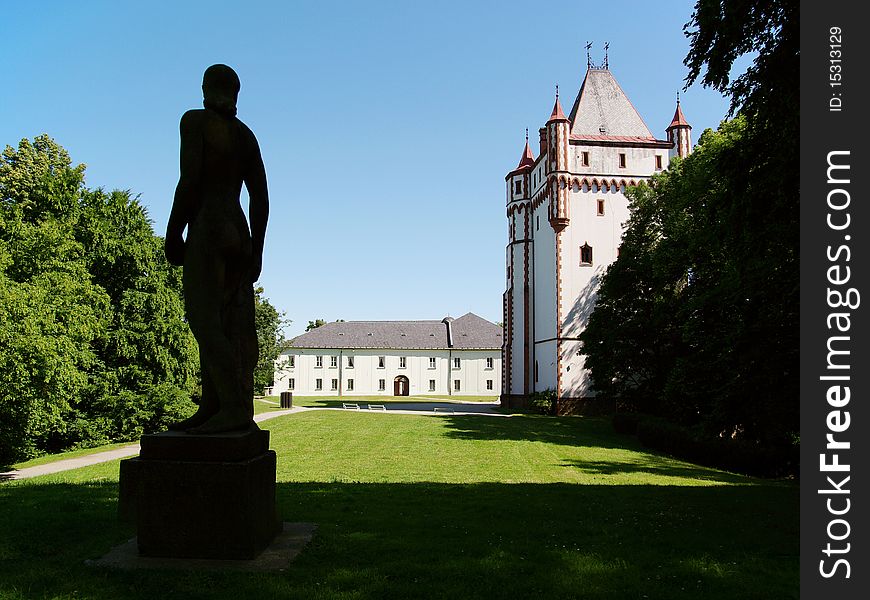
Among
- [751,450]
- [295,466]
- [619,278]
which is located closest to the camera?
[295,466]

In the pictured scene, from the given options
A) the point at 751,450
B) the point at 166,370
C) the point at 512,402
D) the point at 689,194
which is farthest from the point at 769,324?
the point at 512,402

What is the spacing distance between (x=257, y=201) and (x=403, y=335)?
79.6m

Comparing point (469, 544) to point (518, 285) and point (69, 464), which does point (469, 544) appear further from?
point (518, 285)

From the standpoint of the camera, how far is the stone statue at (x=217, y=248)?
20.8 ft

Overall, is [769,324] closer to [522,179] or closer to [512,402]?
[512,402]

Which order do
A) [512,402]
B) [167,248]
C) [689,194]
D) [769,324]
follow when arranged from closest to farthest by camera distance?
1. [167,248]
2. [769,324]
3. [689,194]
4. [512,402]

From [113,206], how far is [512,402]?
106ft

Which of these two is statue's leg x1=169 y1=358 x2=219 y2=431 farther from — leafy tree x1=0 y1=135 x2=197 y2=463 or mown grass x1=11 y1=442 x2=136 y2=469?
mown grass x1=11 y1=442 x2=136 y2=469

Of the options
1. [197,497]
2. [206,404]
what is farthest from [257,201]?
[197,497]

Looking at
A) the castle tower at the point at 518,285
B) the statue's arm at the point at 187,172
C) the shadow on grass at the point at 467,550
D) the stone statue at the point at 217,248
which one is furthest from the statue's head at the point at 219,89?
the castle tower at the point at 518,285

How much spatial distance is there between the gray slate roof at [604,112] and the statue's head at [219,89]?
43.7 meters

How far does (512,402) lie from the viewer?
52000 mm

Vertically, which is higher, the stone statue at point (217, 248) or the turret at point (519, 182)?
the turret at point (519, 182)

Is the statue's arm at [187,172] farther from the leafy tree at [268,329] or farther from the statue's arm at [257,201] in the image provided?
the leafy tree at [268,329]
